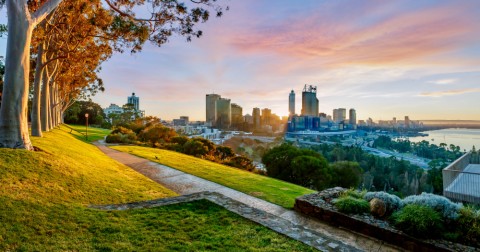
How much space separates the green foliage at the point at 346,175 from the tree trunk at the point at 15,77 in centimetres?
2328

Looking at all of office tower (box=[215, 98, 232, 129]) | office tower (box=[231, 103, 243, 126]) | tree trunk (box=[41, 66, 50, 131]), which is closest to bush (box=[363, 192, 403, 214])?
tree trunk (box=[41, 66, 50, 131])

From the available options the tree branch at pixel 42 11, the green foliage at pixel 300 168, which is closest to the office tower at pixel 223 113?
the green foliage at pixel 300 168

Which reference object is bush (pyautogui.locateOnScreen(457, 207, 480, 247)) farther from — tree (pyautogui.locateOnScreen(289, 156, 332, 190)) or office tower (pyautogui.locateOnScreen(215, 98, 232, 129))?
office tower (pyautogui.locateOnScreen(215, 98, 232, 129))

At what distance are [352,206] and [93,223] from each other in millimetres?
5928

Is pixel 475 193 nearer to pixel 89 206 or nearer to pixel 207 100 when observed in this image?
pixel 89 206

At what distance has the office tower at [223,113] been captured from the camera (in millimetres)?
124500

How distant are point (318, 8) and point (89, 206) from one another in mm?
12141

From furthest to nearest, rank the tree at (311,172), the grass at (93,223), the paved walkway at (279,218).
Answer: the tree at (311,172) → the paved walkway at (279,218) → the grass at (93,223)

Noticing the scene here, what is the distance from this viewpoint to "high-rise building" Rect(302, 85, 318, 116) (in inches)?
5344

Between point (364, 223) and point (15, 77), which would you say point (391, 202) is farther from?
point (15, 77)

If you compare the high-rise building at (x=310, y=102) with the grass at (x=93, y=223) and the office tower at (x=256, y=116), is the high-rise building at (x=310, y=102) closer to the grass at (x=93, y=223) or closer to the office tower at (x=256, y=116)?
the office tower at (x=256, y=116)

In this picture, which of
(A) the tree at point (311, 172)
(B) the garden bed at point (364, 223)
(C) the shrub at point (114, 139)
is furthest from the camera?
(C) the shrub at point (114, 139)

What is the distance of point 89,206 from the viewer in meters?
5.79

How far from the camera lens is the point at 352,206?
6734 millimetres
